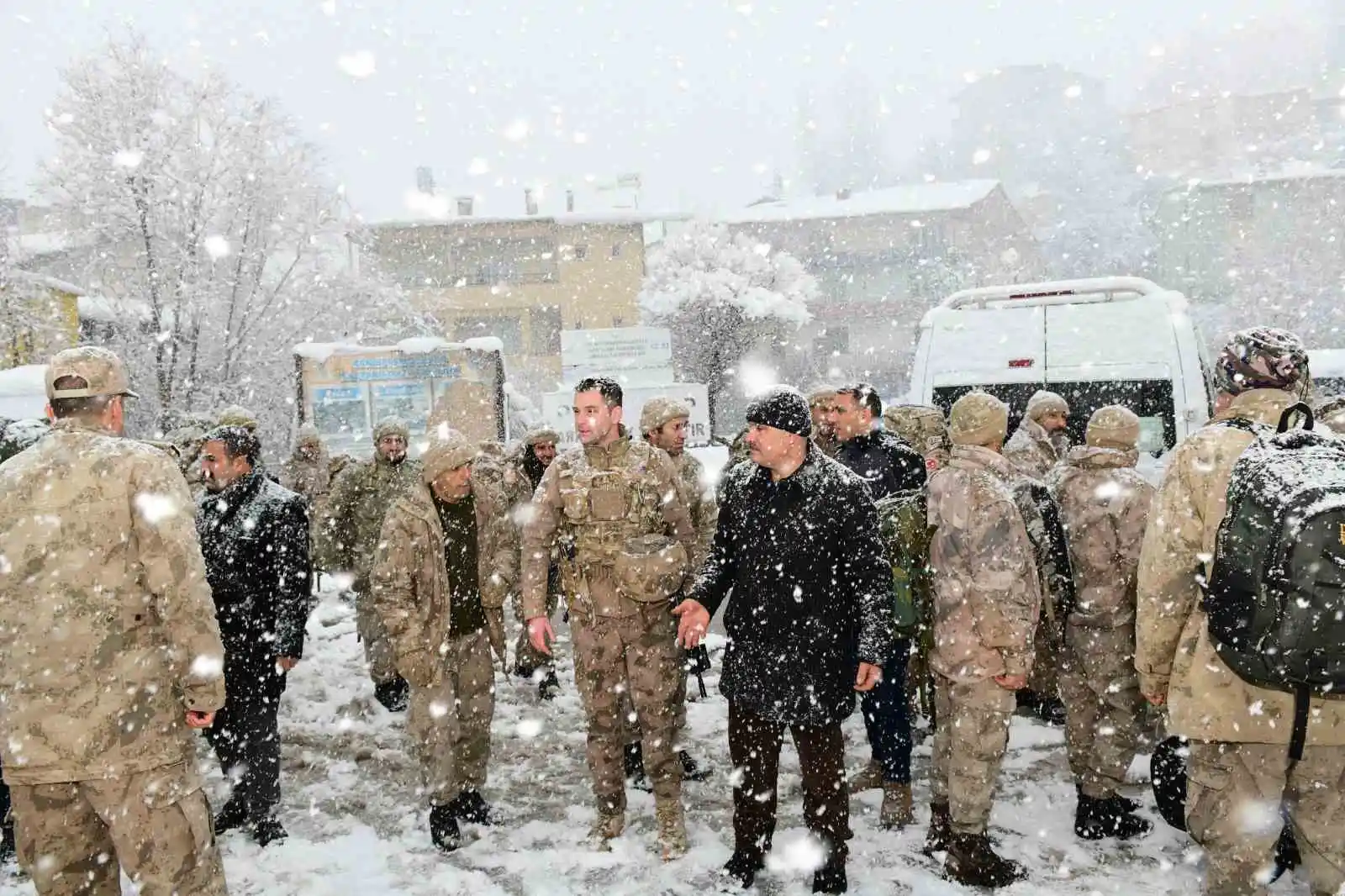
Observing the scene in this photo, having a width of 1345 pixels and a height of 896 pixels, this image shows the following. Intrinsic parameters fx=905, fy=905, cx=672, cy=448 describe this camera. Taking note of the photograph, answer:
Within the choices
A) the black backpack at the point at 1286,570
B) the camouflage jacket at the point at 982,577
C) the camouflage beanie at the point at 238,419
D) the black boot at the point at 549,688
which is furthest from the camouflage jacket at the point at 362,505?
the black backpack at the point at 1286,570

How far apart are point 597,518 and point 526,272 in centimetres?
3956

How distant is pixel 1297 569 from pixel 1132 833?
2.30m

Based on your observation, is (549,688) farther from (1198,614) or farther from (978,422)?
(1198,614)

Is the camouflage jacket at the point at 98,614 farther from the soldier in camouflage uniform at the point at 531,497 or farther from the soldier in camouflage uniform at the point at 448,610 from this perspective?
the soldier in camouflage uniform at the point at 531,497

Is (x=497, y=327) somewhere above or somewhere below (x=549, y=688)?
above

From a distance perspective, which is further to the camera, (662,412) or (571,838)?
(662,412)

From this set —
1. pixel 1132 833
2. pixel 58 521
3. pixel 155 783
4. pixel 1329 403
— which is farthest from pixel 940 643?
pixel 1329 403

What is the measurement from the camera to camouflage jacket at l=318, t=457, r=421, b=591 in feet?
24.8

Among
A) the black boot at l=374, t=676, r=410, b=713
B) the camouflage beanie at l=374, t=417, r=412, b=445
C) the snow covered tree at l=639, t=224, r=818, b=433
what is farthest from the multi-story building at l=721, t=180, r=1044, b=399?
the black boot at l=374, t=676, r=410, b=713

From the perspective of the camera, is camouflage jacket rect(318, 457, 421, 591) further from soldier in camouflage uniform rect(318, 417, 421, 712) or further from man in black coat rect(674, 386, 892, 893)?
man in black coat rect(674, 386, 892, 893)

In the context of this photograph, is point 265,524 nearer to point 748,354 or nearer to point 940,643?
point 940,643

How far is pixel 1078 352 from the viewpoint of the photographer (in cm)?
725

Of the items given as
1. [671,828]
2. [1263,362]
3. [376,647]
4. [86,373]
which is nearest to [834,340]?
[376,647]

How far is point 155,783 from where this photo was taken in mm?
2992
